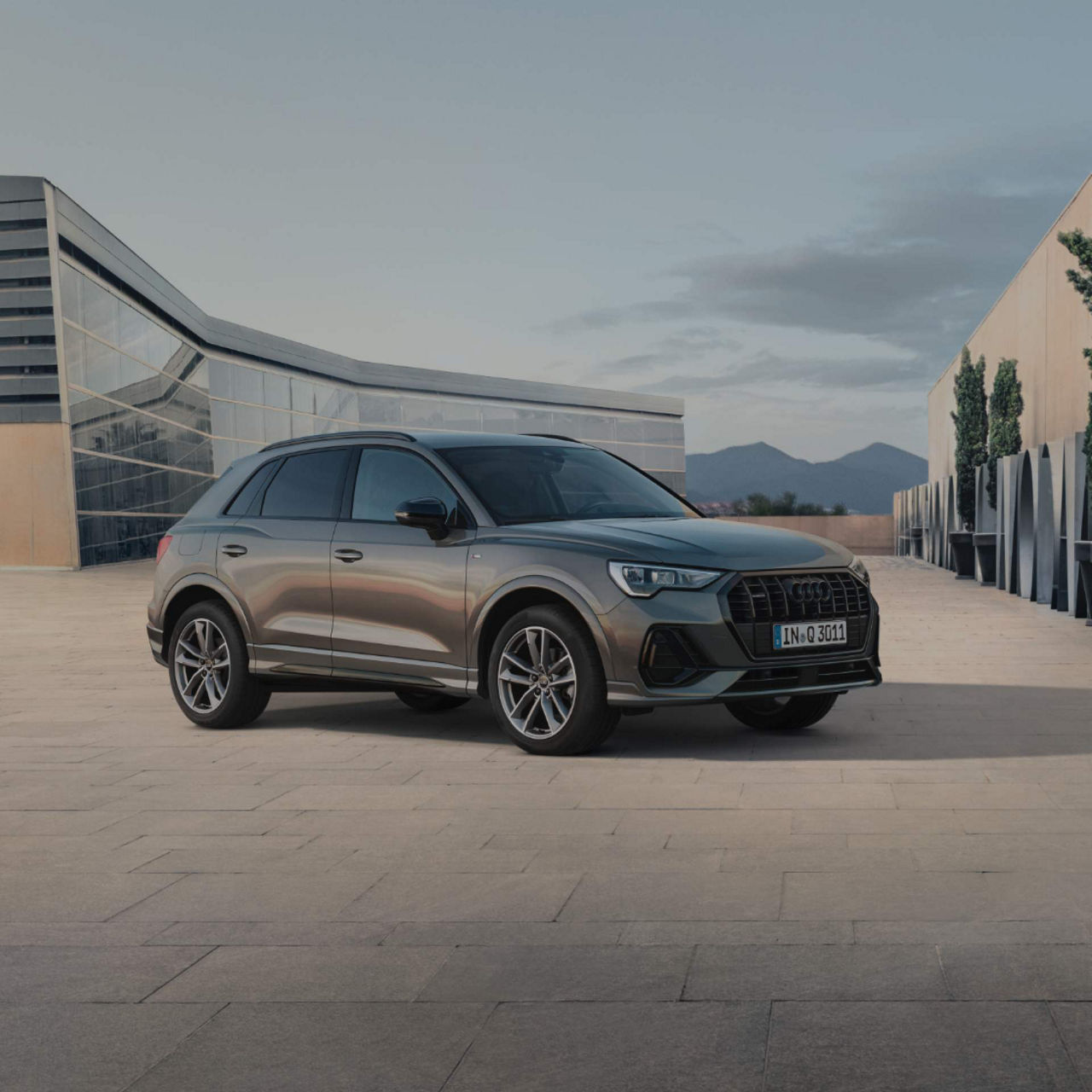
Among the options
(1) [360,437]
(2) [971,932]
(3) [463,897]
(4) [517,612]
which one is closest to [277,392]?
(1) [360,437]

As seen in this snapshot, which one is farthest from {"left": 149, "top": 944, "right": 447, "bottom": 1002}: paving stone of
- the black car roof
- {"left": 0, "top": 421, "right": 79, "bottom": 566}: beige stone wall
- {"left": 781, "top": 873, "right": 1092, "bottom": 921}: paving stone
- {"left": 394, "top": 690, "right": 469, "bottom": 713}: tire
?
{"left": 0, "top": 421, "right": 79, "bottom": 566}: beige stone wall

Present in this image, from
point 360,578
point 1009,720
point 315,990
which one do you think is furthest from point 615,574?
point 315,990

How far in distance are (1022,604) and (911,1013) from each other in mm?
18635

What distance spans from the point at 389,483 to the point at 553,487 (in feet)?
3.16

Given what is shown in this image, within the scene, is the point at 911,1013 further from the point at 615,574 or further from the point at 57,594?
the point at 57,594

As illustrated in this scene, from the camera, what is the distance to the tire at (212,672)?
9391mm

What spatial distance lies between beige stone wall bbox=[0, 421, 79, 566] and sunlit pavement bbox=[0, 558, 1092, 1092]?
28.3 m

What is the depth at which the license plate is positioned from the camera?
25.7ft

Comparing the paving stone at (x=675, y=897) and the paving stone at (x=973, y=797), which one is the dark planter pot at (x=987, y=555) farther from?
the paving stone at (x=675, y=897)

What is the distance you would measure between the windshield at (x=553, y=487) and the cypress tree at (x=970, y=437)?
85.2 ft

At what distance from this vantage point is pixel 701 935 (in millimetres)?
4543

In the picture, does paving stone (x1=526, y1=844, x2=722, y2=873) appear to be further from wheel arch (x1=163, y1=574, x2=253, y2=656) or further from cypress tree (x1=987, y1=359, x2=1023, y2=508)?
cypress tree (x1=987, y1=359, x2=1023, y2=508)

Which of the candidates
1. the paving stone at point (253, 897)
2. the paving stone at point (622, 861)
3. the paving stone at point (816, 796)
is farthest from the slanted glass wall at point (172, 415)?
the paving stone at point (253, 897)

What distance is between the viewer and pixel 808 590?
26.3ft
